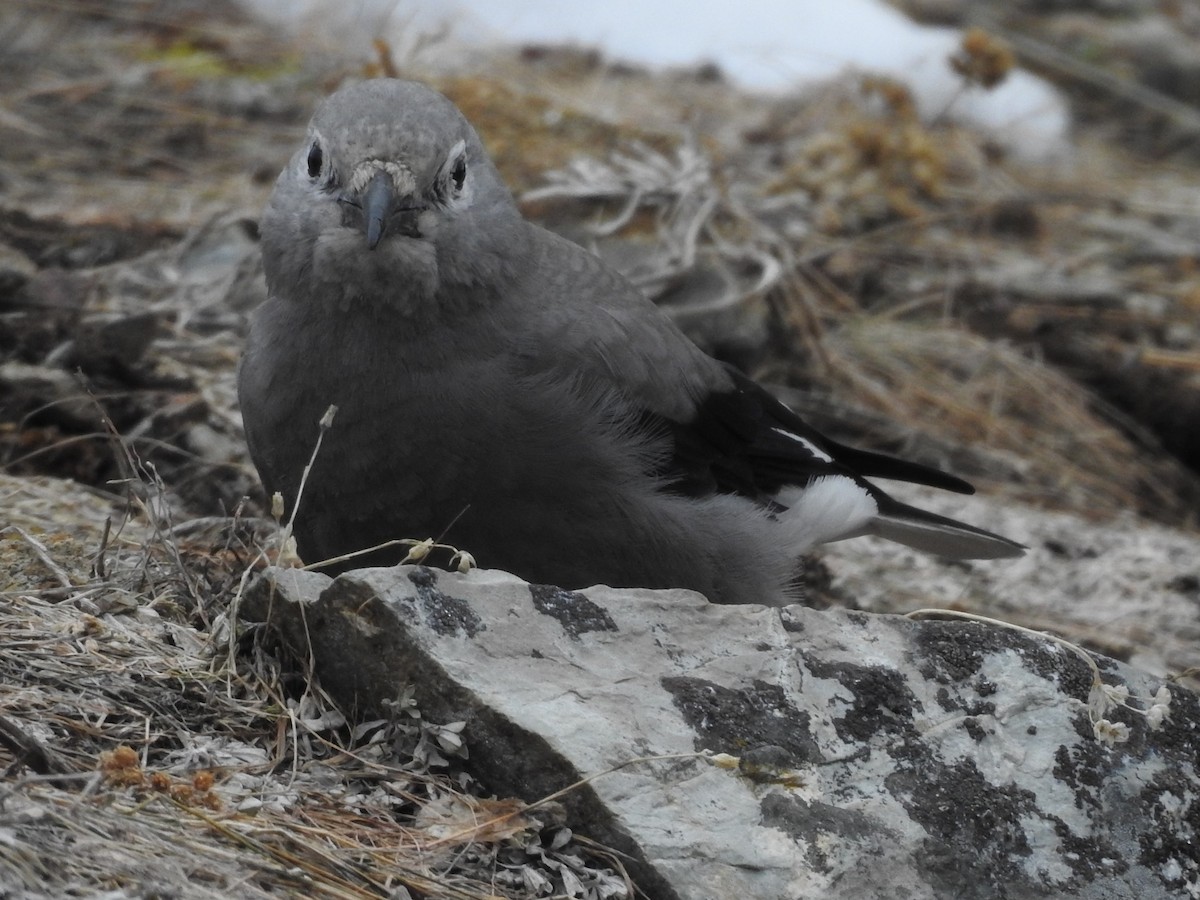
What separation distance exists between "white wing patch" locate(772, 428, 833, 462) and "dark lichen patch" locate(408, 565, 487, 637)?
7.02 feet

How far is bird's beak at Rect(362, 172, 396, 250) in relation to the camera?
3727mm

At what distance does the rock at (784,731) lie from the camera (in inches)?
119

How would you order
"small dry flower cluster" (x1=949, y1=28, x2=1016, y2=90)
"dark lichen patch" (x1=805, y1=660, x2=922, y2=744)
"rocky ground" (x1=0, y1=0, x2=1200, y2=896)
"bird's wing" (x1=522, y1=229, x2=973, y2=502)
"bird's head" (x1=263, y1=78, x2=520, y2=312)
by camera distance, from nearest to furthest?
"rocky ground" (x1=0, y1=0, x2=1200, y2=896) < "dark lichen patch" (x1=805, y1=660, x2=922, y2=744) < "bird's head" (x1=263, y1=78, x2=520, y2=312) < "bird's wing" (x1=522, y1=229, x2=973, y2=502) < "small dry flower cluster" (x1=949, y1=28, x2=1016, y2=90)

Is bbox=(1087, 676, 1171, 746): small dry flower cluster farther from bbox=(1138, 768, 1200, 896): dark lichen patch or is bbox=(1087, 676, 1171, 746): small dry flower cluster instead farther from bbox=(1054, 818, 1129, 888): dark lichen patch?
bbox=(1054, 818, 1129, 888): dark lichen patch

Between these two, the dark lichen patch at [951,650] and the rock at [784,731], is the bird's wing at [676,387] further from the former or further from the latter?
the dark lichen patch at [951,650]

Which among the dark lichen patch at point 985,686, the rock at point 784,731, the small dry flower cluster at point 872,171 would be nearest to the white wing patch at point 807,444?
the rock at point 784,731

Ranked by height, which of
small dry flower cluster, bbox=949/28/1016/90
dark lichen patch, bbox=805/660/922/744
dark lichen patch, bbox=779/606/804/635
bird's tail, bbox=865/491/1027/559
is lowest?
bird's tail, bbox=865/491/1027/559

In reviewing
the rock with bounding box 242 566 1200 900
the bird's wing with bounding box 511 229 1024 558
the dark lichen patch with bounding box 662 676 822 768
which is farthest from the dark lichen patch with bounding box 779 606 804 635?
the bird's wing with bounding box 511 229 1024 558

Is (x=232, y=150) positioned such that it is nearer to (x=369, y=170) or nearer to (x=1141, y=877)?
(x=369, y=170)

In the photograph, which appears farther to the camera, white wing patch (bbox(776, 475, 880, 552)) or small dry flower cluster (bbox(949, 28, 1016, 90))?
small dry flower cluster (bbox(949, 28, 1016, 90))

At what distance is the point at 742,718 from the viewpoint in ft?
10.7

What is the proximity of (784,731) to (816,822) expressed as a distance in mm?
237

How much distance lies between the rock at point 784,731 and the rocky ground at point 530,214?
0.13 m

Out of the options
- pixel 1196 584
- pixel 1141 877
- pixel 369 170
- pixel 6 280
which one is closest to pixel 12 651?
pixel 369 170
